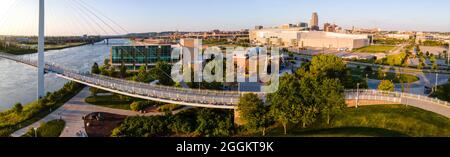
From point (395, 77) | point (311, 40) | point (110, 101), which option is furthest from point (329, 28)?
point (110, 101)

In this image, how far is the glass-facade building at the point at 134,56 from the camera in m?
32.9

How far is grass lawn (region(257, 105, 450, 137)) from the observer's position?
11562 mm

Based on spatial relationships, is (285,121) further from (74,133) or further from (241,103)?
(74,133)

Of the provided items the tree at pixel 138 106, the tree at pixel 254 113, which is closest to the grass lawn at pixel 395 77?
the tree at pixel 254 113

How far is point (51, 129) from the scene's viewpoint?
1509 cm

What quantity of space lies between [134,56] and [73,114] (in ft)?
54.0

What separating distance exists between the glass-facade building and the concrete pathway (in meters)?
12.5

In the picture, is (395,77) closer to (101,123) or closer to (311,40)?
(101,123)

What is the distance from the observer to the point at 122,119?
53.5 feet

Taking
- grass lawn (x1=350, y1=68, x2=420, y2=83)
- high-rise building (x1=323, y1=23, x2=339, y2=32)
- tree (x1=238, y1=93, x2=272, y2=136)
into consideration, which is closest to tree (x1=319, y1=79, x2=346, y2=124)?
tree (x1=238, y1=93, x2=272, y2=136)

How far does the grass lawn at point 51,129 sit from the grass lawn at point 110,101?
313 centimetres

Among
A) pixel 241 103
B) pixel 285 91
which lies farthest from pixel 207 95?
pixel 285 91

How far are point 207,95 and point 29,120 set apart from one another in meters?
8.41

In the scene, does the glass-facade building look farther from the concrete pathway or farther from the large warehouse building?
the large warehouse building
